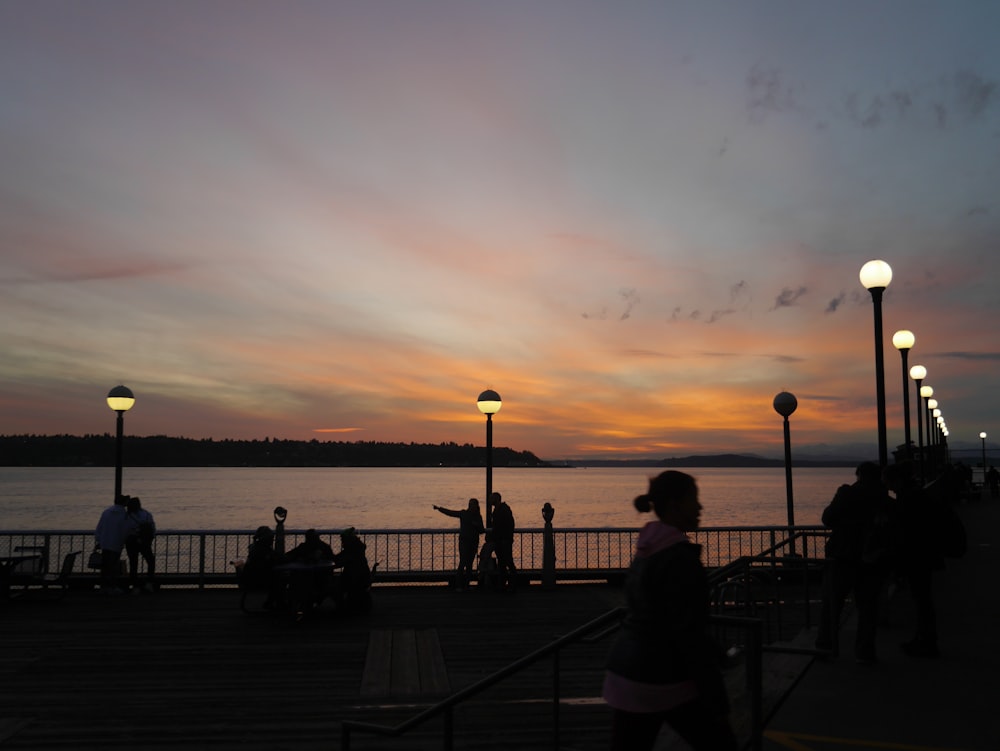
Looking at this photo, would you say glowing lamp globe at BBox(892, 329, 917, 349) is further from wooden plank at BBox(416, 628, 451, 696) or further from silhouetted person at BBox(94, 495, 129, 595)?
silhouetted person at BBox(94, 495, 129, 595)

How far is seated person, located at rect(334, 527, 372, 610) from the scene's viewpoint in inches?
526

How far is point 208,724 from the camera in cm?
768

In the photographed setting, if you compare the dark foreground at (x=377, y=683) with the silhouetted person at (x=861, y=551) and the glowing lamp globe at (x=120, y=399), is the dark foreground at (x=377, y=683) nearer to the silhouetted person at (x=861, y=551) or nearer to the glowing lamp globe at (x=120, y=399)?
the silhouetted person at (x=861, y=551)

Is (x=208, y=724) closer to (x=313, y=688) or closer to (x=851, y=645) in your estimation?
(x=313, y=688)

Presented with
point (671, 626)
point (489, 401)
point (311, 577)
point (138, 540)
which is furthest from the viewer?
point (489, 401)

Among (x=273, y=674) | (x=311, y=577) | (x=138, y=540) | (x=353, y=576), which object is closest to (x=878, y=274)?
(x=353, y=576)

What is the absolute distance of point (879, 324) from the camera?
12.0 m

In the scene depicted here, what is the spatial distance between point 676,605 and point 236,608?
472 inches

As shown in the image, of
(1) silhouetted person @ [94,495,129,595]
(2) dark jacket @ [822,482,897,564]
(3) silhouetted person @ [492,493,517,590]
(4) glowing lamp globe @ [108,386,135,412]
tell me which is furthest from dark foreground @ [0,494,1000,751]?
(4) glowing lamp globe @ [108,386,135,412]

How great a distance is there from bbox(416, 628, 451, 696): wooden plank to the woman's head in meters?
5.54

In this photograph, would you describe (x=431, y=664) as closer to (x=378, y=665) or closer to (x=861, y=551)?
(x=378, y=665)

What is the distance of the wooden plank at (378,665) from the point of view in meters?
8.89

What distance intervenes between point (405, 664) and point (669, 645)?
6.82 meters

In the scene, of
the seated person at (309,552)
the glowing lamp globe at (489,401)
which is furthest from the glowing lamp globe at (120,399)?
the glowing lamp globe at (489,401)
